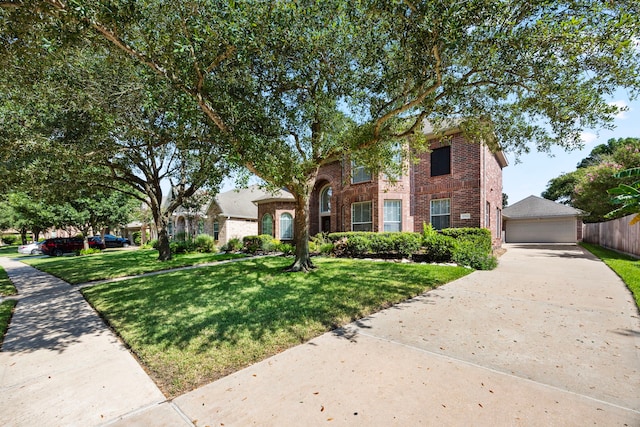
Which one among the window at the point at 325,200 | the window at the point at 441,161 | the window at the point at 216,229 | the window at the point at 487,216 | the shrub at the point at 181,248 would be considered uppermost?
the window at the point at 441,161

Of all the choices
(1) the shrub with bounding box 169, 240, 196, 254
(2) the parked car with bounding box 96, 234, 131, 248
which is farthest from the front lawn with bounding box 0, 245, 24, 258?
(1) the shrub with bounding box 169, 240, 196, 254

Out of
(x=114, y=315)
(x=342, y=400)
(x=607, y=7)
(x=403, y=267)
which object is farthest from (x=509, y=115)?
(x=114, y=315)

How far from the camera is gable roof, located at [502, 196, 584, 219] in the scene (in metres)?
26.2

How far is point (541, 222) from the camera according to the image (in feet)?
91.5

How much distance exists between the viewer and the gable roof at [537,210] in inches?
1032

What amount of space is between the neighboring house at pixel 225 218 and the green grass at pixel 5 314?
17.6 m

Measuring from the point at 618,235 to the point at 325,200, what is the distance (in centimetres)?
1728

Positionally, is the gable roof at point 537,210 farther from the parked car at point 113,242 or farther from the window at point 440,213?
the parked car at point 113,242

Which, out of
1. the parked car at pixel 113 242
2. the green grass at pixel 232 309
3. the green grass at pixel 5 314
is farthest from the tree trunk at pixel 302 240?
the parked car at pixel 113 242

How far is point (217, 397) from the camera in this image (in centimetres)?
289

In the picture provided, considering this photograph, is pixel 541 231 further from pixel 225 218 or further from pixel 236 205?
pixel 225 218

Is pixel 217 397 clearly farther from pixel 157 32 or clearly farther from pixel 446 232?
pixel 446 232

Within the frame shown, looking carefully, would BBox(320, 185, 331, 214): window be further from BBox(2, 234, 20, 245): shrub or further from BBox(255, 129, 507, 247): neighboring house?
BBox(2, 234, 20, 245): shrub

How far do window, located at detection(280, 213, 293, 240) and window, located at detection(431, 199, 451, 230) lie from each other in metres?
10.6
